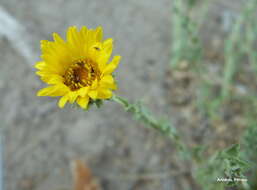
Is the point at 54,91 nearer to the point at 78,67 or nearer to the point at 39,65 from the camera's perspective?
the point at 39,65

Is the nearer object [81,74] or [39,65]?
[39,65]

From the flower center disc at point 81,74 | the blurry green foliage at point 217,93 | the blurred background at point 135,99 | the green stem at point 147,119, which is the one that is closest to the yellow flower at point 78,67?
the flower center disc at point 81,74

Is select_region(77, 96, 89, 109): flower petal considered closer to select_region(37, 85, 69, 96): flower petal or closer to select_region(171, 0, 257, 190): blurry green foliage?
select_region(37, 85, 69, 96): flower petal

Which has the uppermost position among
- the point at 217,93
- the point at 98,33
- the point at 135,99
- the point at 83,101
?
the point at 217,93

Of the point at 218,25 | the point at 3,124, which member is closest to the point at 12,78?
the point at 3,124

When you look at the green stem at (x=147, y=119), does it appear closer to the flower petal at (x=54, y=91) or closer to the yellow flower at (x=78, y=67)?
the yellow flower at (x=78, y=67)

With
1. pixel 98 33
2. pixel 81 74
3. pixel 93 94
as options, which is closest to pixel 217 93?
pixel 81 74

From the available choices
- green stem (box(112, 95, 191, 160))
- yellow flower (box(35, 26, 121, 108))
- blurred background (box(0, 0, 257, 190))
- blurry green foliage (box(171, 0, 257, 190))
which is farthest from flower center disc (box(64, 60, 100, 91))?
blurred background (box(0, 0, 257, 190))
